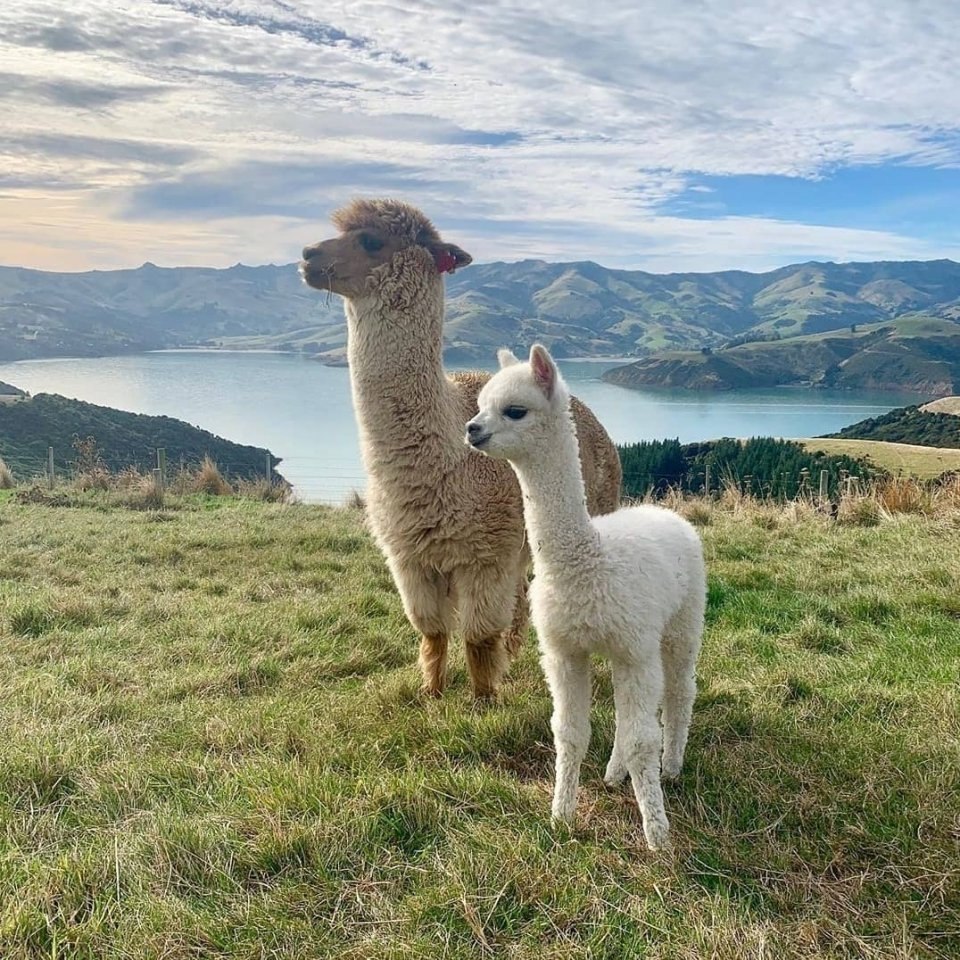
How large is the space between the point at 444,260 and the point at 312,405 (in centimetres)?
4271

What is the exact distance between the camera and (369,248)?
4.52 meters

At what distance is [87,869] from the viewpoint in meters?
2.57

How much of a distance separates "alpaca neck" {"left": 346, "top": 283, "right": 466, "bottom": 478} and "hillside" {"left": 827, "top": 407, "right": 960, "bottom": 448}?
172ft

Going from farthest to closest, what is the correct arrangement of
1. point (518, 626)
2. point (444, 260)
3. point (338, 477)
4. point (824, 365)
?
point (824, 365) < point (338, 477) < point (518, 626) < point (444, 260)

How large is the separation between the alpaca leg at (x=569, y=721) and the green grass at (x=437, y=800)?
0.43ft

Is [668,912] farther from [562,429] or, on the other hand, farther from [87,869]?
[87,869]

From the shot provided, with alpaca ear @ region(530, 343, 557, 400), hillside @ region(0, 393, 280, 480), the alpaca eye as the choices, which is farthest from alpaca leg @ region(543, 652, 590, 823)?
hillside @ region(0, 393, 280, 480)

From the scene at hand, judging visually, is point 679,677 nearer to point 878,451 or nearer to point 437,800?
point 437,800

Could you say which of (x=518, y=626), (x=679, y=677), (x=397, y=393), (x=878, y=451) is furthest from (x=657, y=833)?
(x=878, y=451)

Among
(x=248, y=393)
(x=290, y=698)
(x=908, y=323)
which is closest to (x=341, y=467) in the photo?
(x=290, y=698)

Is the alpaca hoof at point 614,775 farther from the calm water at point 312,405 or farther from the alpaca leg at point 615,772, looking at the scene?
the calm water at point 312,405

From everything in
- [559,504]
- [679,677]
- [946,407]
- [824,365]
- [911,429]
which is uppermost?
[559,504]

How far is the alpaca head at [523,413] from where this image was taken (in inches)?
112

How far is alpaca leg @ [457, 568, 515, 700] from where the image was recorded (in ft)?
14.4
